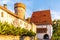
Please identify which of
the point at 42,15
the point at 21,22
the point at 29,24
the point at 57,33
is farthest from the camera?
the point at 57,33

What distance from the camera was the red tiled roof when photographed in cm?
4584

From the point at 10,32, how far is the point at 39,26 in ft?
78.0

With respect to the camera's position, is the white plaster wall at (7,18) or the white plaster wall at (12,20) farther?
the white plaster wall at (12,20)

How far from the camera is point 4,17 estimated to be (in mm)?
25094

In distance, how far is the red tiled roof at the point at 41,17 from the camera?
45838 mm

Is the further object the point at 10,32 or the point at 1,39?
the point at 10,32

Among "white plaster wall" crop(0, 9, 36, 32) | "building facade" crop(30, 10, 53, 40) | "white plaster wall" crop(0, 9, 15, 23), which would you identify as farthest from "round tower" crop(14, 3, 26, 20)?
"building facade" crop(30, 10, 53, 40)

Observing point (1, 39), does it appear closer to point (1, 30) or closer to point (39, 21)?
point (1, 30)

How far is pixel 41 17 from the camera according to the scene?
1903 inches

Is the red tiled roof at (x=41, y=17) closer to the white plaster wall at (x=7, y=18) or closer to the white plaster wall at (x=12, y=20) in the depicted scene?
the white plaster wall at (x=12, y=20)

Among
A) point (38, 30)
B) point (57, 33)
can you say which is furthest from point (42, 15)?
point (57, 33)

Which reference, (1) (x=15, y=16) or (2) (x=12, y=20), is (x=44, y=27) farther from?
(2) (x=12, y=20)

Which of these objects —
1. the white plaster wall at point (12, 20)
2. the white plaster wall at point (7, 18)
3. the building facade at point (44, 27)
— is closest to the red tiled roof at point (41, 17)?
the building facade at point (44, 27)

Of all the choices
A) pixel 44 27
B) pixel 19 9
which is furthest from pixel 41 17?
pixel 19 9
